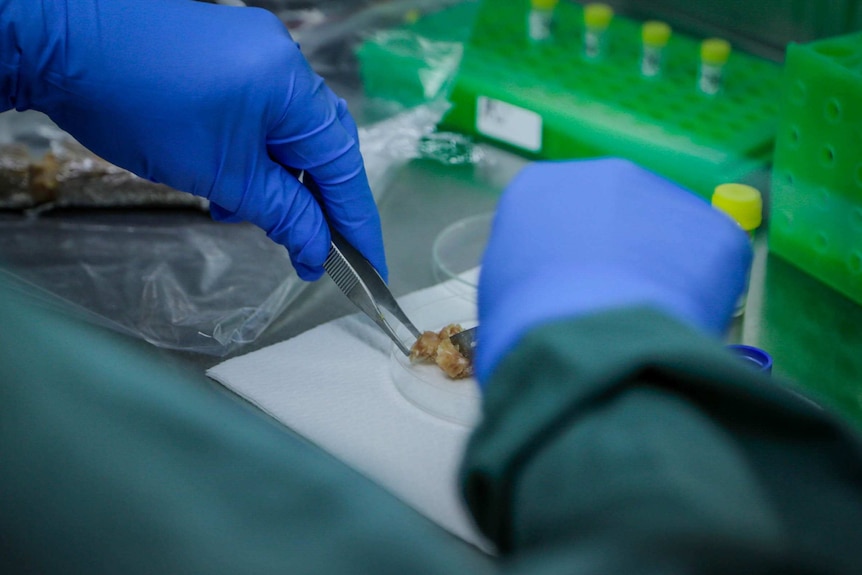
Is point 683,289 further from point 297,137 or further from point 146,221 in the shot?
point 146,221

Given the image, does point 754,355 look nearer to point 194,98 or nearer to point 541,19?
point 194,98

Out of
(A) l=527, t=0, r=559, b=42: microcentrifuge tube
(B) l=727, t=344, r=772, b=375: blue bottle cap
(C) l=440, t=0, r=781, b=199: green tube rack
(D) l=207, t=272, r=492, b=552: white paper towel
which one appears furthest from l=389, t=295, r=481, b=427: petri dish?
(A) l=527, t=0, r=559, b=42: microcentrifuge tube

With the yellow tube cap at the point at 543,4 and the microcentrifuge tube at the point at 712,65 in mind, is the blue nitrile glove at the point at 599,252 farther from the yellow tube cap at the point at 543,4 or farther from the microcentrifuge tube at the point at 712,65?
the yellow tube cap at the point at 543,4

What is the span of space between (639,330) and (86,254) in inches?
38.6

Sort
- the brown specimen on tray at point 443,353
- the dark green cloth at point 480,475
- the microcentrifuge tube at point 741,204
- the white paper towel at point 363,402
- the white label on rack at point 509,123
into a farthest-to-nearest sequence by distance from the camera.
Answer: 1. the white label on rack at point 509,123
2. the microcentrifuge tube at point 741,204
3. the brown specimen on tray at point 443,353
4. the white paper towel at point 363,402
5. the dark green cloth at point 480,475

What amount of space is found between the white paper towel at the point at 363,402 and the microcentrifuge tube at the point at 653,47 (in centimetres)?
58

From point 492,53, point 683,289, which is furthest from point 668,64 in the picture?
point 683,289

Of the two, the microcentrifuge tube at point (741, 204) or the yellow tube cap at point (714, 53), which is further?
the yellow tube cap at point (714, 53)

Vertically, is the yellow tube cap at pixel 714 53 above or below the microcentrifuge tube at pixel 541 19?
above

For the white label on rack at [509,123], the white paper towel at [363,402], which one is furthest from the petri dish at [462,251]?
the white label on rack at [509,123]

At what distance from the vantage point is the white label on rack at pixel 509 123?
1455mm

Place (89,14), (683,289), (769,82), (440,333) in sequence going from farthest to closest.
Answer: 1. (769,82)
2. (440,333)
3. (89,14)
4. (683,289)

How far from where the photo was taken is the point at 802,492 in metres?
0.46

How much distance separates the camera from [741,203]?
1155 mm
